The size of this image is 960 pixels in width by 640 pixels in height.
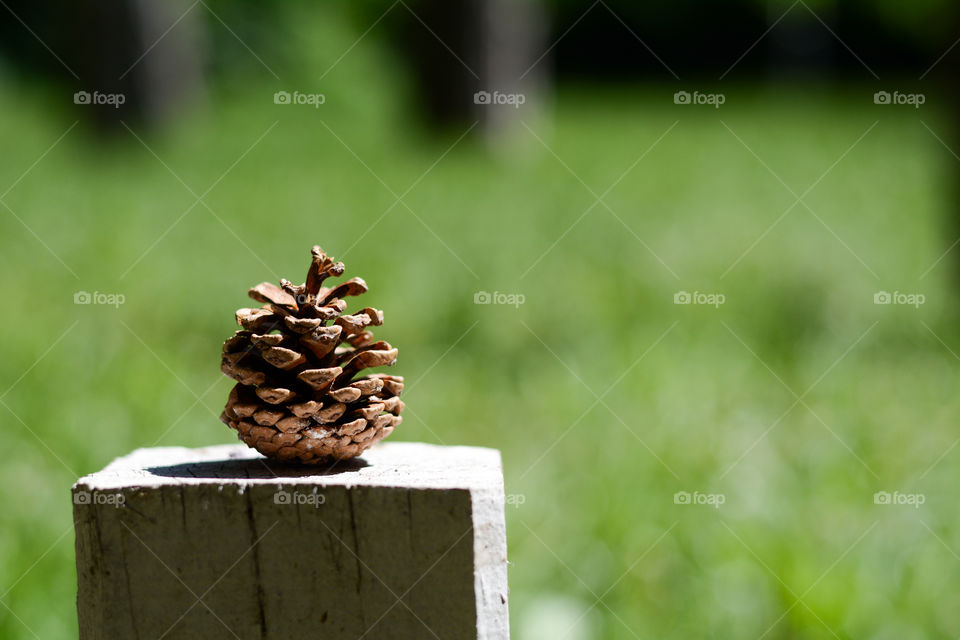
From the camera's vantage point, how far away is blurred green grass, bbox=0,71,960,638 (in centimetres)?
264

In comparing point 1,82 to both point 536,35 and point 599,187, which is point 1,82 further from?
point 599,187

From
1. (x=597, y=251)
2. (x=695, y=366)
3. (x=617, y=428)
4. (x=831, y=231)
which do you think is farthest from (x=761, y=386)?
(x=831, y=231)
